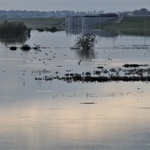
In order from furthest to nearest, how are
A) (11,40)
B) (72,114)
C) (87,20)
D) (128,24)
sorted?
(87,20) → (128,24) → (11,40) → (72,114)

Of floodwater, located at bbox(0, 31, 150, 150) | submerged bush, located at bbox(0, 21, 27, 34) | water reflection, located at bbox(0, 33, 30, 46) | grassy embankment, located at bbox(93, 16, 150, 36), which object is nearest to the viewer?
floodwater, located at bbox(0, 31, 150, 150)

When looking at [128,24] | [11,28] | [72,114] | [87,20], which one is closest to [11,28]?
[11,28]

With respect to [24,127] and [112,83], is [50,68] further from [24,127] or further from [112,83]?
[24,127]

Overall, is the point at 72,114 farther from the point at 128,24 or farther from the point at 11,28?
the point at 128,24

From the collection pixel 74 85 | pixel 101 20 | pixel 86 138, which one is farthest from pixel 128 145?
pixel 101 20

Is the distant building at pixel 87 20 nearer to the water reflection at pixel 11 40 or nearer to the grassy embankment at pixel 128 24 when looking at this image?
the grassy embankment at pixel 128 24

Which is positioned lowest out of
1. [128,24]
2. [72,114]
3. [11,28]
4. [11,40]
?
[72,114]

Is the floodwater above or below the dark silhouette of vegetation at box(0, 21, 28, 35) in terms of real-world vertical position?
below

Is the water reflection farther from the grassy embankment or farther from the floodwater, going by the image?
the grassy embankment

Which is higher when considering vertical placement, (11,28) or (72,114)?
(11,28)

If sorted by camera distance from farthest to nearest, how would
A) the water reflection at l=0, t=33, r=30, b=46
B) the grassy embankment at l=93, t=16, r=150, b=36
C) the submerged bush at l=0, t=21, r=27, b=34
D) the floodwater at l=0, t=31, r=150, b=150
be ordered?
the grassy embankment at l=93, t=16, r=150, b=36
the submerged bush at l=0, t=21, r=27, b=34
the water reflection at l=0, t=33, r=30, b=46
the floodwater at l=0, t=31, r=150, b=150

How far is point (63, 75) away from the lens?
1158 inches

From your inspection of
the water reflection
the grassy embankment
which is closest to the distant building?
the grassy embankment

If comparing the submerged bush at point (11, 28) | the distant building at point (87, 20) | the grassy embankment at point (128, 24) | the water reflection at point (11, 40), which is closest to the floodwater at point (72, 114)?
the water reflection at point (11, 40)
